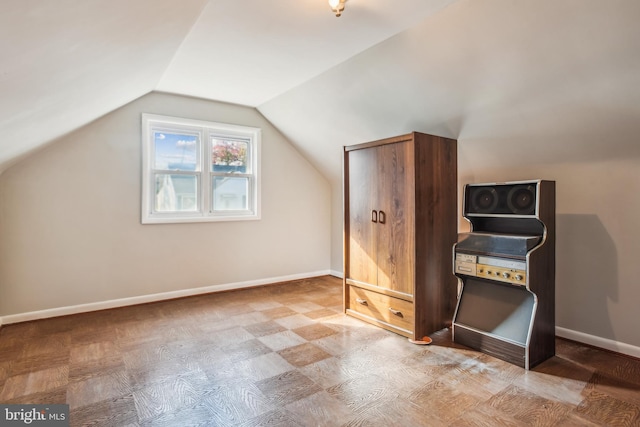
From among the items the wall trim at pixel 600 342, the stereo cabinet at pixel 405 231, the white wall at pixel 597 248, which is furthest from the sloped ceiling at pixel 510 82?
the wall trim at pixel 600 342

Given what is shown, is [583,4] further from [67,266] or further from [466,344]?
[67,266]

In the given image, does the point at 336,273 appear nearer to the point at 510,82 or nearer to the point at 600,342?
the point at 600,342

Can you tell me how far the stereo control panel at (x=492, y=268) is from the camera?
248cm

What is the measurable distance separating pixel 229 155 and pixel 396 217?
2.63 m

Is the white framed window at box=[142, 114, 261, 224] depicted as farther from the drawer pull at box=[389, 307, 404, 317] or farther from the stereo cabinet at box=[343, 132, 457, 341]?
the drawer pull at box=[389, 307, 404, 317]

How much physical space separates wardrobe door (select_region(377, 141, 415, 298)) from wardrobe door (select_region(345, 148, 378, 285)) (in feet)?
0.25

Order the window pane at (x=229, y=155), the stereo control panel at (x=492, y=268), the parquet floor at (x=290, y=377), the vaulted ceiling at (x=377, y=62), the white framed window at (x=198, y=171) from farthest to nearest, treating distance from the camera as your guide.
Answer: the window pane at (x=229, y=155) < the white framed window at (x=198, y=171) < the stereo control panel at (x=492, y=268) < the parquet floor at (x=290, y=377) < the vaulted ceiling at (x=377, y=62)

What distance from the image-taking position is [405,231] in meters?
2.97

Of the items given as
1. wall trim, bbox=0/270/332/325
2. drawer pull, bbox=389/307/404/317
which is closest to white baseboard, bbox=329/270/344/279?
wall trim, bbox=0/270/332/325

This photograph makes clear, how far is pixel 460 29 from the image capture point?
231cm

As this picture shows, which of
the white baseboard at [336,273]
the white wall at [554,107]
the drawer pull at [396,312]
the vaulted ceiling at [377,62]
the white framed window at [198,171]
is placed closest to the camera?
the vaulted ceiling at [377,62]

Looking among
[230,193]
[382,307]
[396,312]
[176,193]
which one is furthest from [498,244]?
[176,193]

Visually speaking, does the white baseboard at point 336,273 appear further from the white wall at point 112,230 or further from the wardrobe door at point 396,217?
the wardrobe door at point 396,217

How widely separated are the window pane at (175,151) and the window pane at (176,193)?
0.43ft
